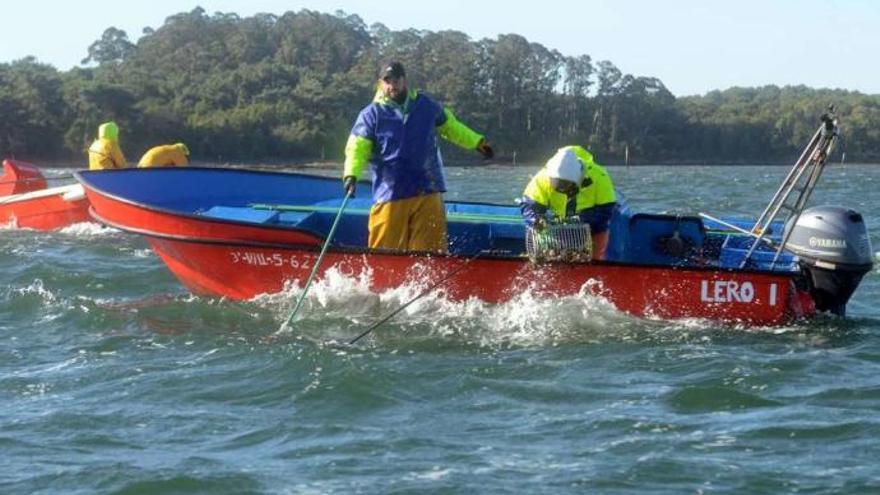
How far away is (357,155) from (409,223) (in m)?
0.70

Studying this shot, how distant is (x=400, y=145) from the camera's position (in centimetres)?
1059

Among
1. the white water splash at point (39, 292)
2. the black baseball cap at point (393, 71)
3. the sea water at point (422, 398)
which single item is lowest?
the sea water at point (422, 398)

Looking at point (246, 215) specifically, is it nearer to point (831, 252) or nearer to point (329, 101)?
point (831, 252)

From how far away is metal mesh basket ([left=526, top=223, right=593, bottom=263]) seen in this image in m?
10.1

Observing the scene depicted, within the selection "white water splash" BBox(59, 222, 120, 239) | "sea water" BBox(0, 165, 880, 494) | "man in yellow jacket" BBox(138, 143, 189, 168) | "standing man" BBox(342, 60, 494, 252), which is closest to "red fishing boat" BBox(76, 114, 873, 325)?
"sea water" BBox(0, 165, 880, 494)

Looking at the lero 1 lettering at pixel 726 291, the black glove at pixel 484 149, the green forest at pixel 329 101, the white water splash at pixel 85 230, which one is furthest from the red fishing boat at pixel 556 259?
the green forest at pixel 329 101

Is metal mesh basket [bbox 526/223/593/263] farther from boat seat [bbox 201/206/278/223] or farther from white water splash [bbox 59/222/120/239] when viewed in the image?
white water splash [bbox 59/222/120/239]

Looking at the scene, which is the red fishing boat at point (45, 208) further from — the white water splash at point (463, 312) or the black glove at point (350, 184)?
the black glove at point (350, 184)

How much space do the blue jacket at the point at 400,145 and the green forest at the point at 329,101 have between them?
51414 millimetres

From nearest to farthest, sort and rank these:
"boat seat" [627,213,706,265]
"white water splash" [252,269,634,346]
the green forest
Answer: "white water splash" [252,269,634,346] < "boat seat" [627,213,706,265] < the green forest

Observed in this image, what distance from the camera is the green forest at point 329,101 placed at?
66.1 metres

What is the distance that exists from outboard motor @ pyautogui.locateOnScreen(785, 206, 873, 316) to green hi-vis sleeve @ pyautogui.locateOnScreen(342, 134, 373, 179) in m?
3.13

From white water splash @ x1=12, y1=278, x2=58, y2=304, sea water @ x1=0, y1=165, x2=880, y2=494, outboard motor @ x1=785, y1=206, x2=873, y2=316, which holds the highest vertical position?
outboard motor @ x1=785, y1=206, x2=873, y2=316

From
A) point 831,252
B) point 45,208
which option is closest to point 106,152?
point 45,208
